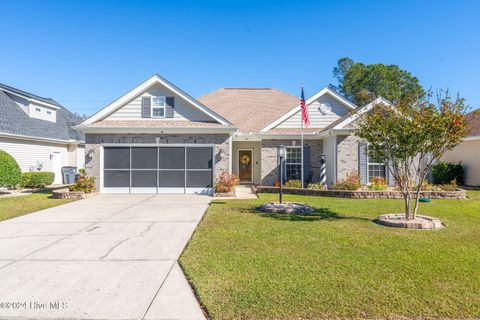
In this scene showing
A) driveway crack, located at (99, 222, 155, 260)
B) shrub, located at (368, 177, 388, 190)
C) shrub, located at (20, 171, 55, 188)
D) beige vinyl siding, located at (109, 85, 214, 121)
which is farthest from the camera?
shrub, located at (20, 171, 55, 188)

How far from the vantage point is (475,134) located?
18.6m

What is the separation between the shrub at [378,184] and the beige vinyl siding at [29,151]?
62.9 ft

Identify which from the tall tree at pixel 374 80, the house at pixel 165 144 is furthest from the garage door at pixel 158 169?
the tall tree at pixel 374 80

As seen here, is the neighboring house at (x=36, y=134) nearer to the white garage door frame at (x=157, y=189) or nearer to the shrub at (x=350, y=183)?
the white garage door frame at (x=157, y=189)

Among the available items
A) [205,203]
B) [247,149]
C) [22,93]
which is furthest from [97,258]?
[22,93]

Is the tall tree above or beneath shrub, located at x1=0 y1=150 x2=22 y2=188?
above

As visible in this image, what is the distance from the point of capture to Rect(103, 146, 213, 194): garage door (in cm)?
1529

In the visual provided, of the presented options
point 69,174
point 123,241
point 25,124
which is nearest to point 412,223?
point 123,241

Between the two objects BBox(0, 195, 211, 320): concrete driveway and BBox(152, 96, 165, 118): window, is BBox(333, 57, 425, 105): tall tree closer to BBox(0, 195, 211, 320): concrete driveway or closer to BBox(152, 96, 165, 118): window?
BBox(152, 96, 165, 118): window

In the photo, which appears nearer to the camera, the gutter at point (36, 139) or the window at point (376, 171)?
the window at point (376, 171)

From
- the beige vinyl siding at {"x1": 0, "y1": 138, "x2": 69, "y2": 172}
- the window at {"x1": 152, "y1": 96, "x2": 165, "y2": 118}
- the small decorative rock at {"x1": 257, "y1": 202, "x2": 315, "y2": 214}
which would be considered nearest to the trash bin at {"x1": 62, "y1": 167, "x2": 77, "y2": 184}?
the beige vinyl siding at {"x1": 0, "y1": 138, "x2": 69, "y2": 172}

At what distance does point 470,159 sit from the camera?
1895 cm

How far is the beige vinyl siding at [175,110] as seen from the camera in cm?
1553

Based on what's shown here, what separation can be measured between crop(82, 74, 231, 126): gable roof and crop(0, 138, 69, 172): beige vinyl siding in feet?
19.6
